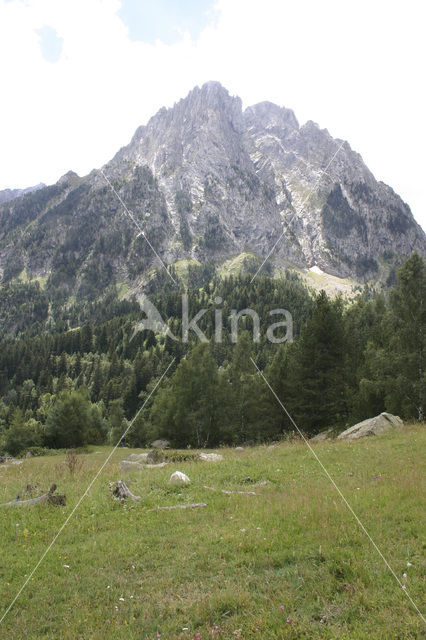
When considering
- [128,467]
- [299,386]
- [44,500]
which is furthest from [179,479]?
[299,386]

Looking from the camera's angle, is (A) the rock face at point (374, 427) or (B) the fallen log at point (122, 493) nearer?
(B) the fallen log at point (122, 493)

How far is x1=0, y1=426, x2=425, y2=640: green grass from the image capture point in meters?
5.35

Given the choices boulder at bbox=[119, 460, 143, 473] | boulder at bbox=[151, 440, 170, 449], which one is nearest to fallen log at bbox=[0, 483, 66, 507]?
boulder at bbox=[119, 460, 143, 473]

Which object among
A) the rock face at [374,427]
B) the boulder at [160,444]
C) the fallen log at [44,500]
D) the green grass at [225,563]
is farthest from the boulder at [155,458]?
the boulder at [160,444]

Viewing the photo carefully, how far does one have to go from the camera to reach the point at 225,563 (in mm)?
7074

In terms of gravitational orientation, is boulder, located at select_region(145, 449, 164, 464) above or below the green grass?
below

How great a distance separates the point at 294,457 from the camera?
17.4 m

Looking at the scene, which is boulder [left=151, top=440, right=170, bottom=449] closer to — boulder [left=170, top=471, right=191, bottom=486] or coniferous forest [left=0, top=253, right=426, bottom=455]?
coniferous forest [left=0, top=253, right=426, bottom=455]

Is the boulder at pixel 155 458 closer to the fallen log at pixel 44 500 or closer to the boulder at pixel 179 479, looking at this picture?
the boulder at pixel 179 479

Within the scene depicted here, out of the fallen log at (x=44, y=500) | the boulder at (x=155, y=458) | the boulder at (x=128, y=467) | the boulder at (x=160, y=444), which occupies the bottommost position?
the boulder at (x=160, y=444)

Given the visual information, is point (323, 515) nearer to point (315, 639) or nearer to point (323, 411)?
point (315, 639)

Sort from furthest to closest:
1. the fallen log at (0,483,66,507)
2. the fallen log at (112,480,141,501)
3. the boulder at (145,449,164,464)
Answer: the boulder at (145,449,164,464)
the fallen log at (112,480,141,501)
the fallen log at (0,483,66,507)

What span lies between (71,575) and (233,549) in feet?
11.0

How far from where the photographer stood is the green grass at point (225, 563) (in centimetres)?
535
